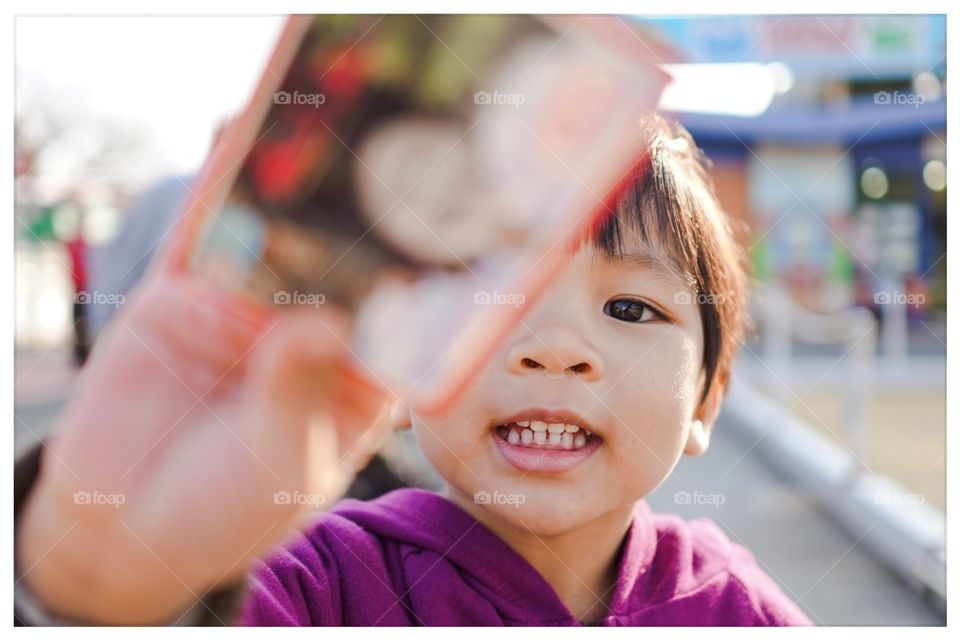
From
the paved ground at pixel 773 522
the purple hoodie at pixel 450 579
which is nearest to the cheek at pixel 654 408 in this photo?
the purple hoodie at pixel 450 579

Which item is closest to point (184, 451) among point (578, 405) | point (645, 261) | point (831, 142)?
point (578, 405)

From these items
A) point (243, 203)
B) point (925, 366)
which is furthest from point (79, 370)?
point (925, 366)

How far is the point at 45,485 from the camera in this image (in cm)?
99

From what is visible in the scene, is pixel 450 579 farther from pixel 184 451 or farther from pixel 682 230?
pixel 682 230

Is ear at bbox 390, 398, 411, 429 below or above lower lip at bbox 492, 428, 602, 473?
above

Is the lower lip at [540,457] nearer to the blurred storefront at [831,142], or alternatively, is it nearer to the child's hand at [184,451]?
the child's hand at [184,451]

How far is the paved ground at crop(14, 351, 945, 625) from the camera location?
137 centimetres

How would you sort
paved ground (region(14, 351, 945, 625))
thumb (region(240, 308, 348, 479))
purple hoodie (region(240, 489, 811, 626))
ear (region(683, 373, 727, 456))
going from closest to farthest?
thumb (region(240, 308, 348, 479))
purple hoodie (region(240, 489, 811, 626))
ear (region(683, 373, 727, 456))
paved ground (region(14, 351, 945, 625))

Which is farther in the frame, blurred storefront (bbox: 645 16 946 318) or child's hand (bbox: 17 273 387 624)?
blurred storefront (bbox: 645 16 946 318)

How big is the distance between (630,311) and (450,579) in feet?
1.28

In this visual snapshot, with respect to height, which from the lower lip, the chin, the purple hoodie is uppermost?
the lower lip

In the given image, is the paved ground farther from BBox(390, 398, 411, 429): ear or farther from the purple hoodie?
BBox(390, 398, 411, 429): ear

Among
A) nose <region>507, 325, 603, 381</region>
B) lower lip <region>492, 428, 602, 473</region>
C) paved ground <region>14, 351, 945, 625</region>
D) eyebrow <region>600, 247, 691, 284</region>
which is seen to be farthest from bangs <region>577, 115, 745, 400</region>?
paved ground <region>14, 351, 945, 625</region>

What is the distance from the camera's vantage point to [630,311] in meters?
1.12
